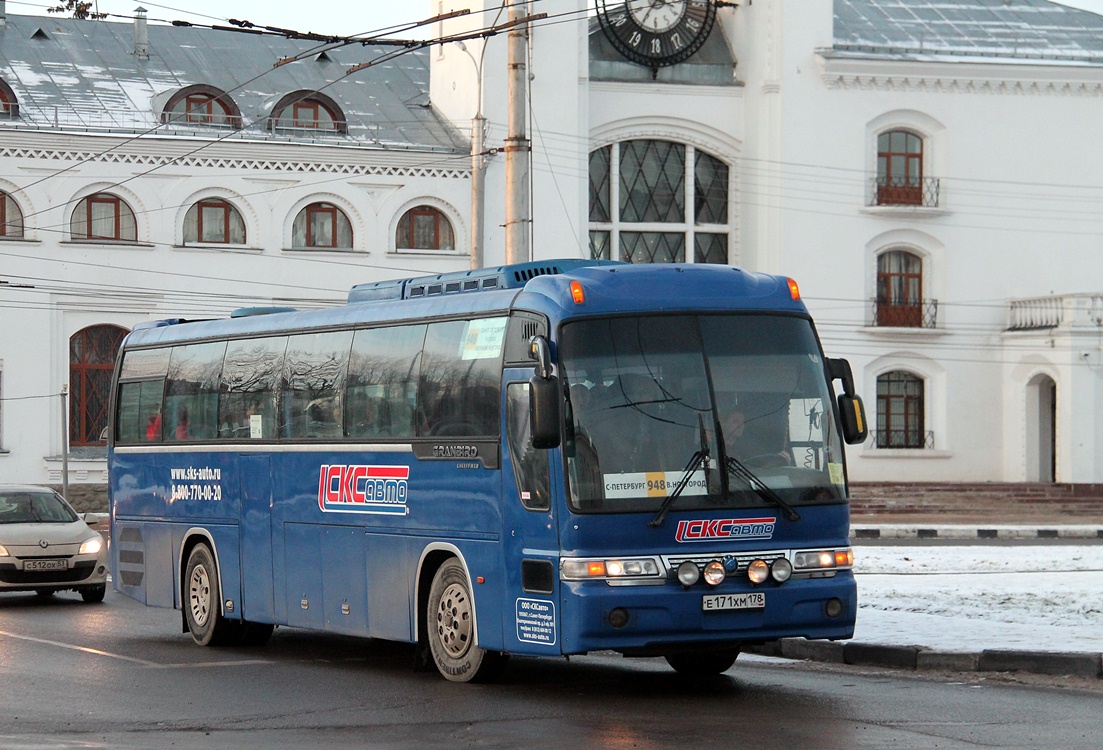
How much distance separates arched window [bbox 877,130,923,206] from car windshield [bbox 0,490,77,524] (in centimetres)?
3046

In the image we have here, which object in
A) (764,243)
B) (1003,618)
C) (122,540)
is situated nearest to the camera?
(1003,618)

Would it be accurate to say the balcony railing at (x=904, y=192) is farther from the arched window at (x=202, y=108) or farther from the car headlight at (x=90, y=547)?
the car headlight at (x=90, y=547)

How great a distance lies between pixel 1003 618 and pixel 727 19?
1411 inches

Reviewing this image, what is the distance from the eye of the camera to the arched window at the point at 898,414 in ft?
154

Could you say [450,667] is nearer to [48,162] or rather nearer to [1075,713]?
[1075,713]

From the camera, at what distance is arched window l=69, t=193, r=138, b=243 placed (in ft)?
135

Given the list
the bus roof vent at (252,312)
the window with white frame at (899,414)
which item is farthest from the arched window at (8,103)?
the bus roof vent at (252,312)

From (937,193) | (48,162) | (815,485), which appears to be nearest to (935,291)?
(937,193)

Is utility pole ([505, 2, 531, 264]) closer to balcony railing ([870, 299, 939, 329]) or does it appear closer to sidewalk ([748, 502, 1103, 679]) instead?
sidewalk ([748, 502, 1103, 679])

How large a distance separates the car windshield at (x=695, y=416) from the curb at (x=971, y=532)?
74.2 ft

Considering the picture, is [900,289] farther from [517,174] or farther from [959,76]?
[517,174]

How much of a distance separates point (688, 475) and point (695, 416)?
40 cm

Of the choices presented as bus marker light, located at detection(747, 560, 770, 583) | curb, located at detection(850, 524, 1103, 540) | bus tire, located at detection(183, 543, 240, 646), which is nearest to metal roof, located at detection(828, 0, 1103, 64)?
curb, located at detection(850, 524, 1103, 540)

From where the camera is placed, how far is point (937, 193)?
4738 cm
